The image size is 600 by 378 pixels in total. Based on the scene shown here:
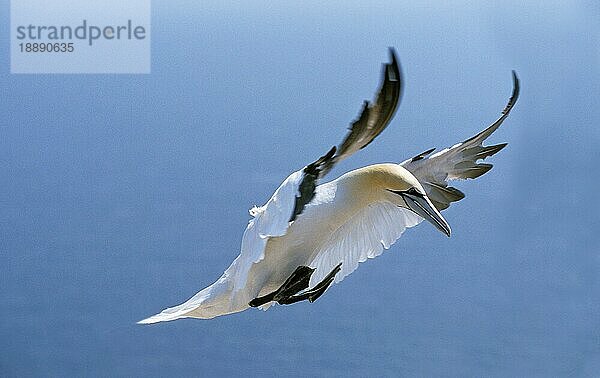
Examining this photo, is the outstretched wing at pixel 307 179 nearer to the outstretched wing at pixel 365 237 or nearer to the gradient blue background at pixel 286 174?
the outstretched wing at pixel 365 237

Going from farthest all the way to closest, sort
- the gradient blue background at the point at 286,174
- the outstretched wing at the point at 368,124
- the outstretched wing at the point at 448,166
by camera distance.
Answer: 1. the gradient blue background at the point at 286,174
2. the outstretched wing at the point at 448,166
3. the outstretched wing at the point at 368,124

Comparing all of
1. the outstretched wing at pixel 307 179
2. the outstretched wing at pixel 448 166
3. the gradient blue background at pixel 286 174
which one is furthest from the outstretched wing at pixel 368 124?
the gradient blue background at pixel 286 174

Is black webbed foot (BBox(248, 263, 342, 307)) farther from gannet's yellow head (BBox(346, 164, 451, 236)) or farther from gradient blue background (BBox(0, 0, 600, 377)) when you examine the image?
gradient blue background (BBox(0, 0, 600, 377))

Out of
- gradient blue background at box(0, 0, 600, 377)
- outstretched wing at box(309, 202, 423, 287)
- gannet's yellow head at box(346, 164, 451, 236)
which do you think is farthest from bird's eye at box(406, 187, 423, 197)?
gradient blue background at box(0, 0, 600, 377)

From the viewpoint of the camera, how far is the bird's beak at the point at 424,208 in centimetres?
58

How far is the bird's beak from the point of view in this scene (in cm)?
58

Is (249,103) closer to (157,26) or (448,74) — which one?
(157,26)

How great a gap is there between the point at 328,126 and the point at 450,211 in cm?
28

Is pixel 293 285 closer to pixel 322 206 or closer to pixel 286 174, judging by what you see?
pixel 322 206

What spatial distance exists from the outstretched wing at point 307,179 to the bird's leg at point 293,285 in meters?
0.02

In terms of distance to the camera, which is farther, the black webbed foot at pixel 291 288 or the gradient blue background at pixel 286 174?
the gradient blue background at pixel 286 174

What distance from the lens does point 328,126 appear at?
1631mm

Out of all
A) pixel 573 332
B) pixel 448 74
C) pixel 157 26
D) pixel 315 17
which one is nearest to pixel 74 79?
pixel 157 26

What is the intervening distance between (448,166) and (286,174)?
1012 mm
